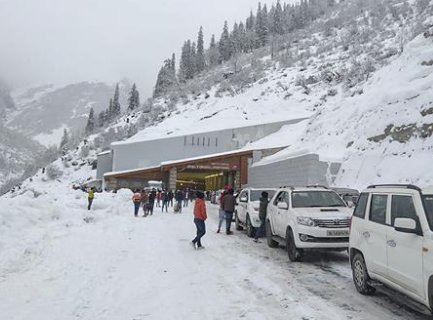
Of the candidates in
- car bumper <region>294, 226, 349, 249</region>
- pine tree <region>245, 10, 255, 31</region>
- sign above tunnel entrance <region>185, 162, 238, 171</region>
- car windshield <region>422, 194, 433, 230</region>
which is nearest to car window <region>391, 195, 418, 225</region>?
car windshield <region>422, 194, 433, 230</region>

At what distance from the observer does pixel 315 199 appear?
40.1 ft

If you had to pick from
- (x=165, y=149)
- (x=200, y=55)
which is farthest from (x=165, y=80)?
(x=165, y=149)

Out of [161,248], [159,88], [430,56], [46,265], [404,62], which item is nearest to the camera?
[46,265]

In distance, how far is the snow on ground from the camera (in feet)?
22.2

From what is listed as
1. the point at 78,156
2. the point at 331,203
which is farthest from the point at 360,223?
the point at 78,156

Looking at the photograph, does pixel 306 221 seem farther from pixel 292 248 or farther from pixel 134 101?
pixel 134 101

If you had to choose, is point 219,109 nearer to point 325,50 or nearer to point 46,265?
point 325,50

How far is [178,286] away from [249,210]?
924 cm

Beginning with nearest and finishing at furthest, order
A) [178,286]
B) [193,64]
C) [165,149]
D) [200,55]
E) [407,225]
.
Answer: [407,225]
[178,286]
[165,149]
[193,64]
[200,55]

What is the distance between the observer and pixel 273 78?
8850 centimetres

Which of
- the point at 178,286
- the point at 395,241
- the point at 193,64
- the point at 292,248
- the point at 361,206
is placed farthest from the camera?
the point at 193,64

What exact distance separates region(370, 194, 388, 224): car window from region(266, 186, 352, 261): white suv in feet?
10.9

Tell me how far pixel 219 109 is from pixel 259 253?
69098mm

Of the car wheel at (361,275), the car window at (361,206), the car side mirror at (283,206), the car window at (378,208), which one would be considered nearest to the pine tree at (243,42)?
the car side mirror at (283,206)
